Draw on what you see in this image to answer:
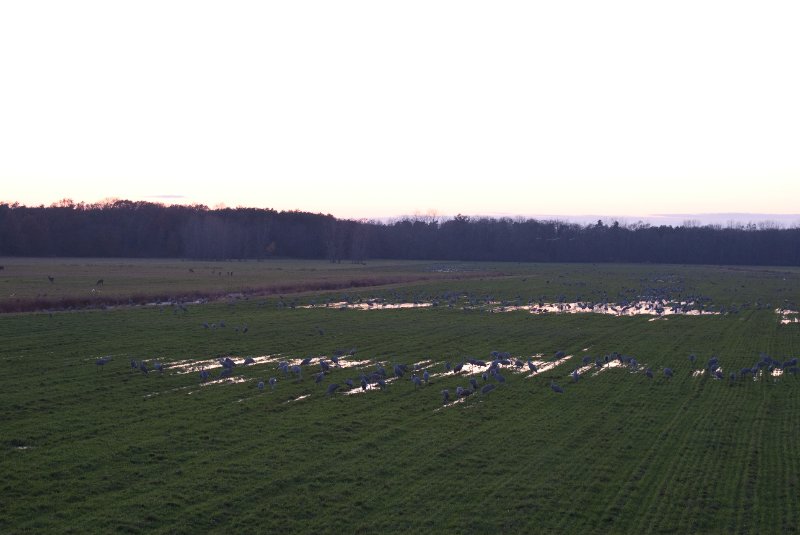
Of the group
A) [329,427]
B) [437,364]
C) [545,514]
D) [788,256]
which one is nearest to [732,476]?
[545,514]

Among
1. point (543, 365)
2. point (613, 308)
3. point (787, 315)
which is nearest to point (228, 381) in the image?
point (543, 365)

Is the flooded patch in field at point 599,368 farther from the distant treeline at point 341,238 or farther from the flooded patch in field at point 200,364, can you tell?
the distant treeline at point 341,238

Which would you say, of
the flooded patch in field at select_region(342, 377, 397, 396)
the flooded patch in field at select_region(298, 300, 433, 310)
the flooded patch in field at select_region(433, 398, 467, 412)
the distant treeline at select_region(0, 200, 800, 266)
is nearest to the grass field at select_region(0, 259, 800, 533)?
the flooded patch in field at select_region(433, 398, 467, 412)

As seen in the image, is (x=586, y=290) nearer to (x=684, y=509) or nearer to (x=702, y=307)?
Result: (x=702, y=307)

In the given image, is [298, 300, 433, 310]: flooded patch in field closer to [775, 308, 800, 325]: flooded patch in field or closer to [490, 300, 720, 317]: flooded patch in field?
[490, 300, 720, 317]: flooded patch in field

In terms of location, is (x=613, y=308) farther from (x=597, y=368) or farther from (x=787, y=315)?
(x=597, y=368)

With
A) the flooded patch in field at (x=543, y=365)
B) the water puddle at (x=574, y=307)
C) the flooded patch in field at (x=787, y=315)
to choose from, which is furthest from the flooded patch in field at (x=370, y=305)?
the flooded patch in field at (x=543, y=365)
